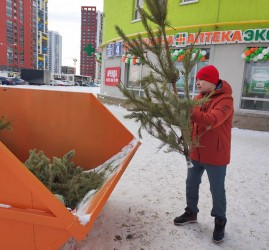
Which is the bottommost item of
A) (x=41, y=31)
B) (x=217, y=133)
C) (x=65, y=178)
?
(x=65, y=178)

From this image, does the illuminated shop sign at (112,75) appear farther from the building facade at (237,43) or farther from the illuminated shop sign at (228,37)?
A: the illuminated shop sign at (228,37)

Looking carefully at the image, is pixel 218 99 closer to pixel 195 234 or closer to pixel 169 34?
pixel 195 234

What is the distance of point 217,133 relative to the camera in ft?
7.82

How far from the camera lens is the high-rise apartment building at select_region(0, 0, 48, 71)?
8131 centimetres

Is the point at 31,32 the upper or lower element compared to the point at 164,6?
upper

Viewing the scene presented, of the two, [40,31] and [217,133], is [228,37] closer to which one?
[217,133]

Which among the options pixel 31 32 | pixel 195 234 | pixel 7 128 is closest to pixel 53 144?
pixel 7 128

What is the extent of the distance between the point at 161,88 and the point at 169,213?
5.60 feet

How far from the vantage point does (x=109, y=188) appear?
6.20ft

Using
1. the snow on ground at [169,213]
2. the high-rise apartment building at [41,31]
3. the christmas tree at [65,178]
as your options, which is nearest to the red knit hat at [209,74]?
the christmas tree at [65,178]

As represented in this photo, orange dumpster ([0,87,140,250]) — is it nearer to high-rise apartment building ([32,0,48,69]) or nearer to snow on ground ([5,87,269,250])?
snow on ground ([5,87,269,250])

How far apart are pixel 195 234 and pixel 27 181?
1919 mm

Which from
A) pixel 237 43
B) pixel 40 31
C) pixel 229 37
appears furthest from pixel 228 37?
pixel 40 31

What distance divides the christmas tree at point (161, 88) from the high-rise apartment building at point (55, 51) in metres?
141
